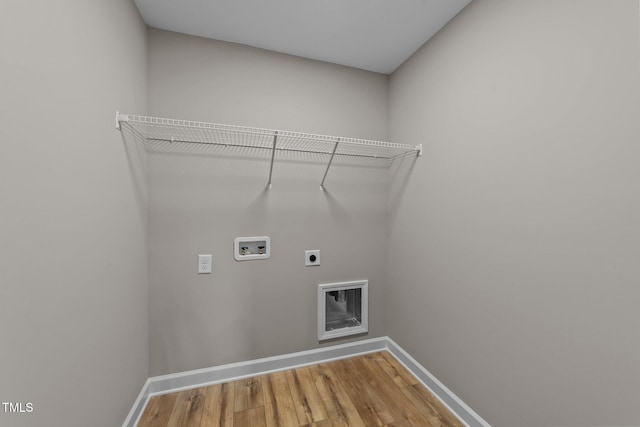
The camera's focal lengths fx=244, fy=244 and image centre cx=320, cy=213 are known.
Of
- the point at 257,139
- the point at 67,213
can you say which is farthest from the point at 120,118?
the point at 257,139

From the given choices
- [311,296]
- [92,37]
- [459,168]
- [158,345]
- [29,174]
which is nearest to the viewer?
[29,174]

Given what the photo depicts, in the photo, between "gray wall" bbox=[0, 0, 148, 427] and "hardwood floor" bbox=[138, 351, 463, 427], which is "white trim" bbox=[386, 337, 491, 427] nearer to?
"hardwood floor" bbox=[138, 351, 463, 427]

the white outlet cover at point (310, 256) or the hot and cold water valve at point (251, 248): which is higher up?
the hot and cold water valve at point (251, 248)

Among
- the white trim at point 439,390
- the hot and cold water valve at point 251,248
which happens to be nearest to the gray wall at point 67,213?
the hot and cold water valve at point 251,248

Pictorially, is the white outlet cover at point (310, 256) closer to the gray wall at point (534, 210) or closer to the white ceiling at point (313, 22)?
the gray wall at point (534, 210)

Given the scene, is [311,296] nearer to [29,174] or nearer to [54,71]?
[29,174]

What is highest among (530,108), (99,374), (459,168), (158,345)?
(530,108)

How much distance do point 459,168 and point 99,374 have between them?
2054 millimetres

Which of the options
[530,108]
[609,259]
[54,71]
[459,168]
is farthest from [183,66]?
[609,259]

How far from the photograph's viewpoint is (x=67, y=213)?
34.2 inches

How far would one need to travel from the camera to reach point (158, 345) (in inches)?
62.9

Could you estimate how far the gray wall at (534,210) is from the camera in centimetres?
83

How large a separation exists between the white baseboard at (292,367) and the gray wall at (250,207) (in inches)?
2.4

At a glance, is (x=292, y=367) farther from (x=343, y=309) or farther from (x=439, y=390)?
(x=439, y=390)
